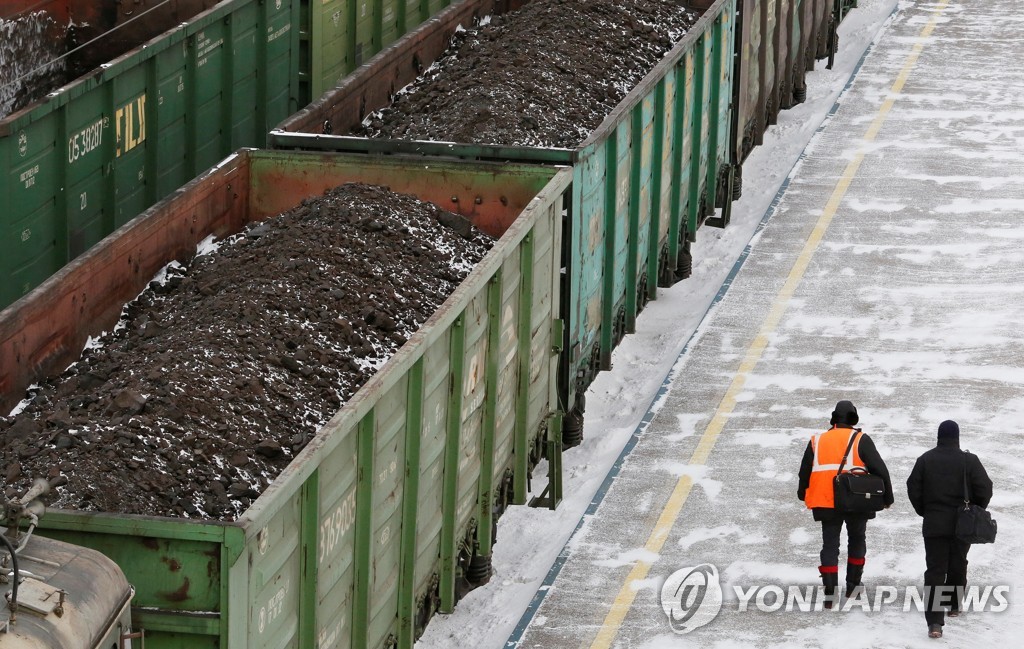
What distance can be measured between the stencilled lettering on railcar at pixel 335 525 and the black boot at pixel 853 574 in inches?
137

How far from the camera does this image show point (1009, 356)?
13.6 metres

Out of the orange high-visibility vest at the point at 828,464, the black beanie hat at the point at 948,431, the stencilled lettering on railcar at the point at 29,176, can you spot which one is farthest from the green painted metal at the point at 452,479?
the stencilled lettering on railcar at the point at 29,176

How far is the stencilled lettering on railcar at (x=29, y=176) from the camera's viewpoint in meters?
10.7

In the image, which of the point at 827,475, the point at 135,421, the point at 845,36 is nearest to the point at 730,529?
the point at 827,475

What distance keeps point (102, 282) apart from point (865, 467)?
4222 mm

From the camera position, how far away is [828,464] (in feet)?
31.5

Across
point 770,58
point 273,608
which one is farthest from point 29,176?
point 770,58

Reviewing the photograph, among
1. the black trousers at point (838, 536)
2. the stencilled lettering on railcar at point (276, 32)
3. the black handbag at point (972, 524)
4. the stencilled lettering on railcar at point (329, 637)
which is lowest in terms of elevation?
the black trousers at point (838, 536)

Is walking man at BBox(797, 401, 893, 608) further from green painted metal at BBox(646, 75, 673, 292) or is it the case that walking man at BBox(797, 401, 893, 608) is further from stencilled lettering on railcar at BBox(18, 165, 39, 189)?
stencilled lettering on railcar at BBox(18, 165, 39, 189)

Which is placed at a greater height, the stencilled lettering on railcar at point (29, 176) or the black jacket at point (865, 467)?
the stencilled lettering on railcar at point (29, 176)

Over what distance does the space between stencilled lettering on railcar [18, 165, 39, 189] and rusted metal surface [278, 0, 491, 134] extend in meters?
1.61

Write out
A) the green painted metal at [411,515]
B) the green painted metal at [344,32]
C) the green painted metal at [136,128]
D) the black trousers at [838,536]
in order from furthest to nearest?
the green painted metal at [344,32]
the green painted metal at [136,128]
the black trousers at [838,536]
the green painted metal at [411,515]

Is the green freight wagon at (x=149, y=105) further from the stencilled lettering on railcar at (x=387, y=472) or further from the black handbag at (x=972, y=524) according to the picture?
the black handbag at (x=972, y=524)

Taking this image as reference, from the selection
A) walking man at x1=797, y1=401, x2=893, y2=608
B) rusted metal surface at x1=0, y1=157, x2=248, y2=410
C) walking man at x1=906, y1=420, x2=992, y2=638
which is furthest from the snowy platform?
rusted metal surface at x1=0, y1=157, x2=248, y2=410
